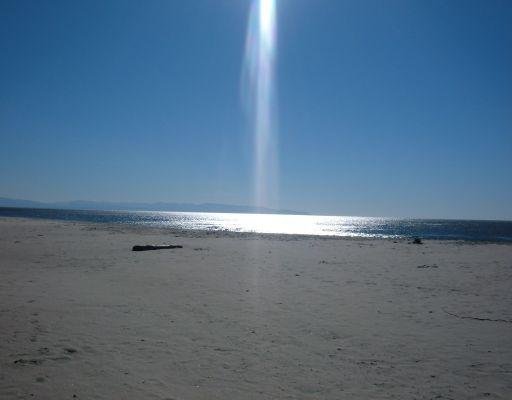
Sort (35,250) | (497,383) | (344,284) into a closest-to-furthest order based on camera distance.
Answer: (497,383) < (344,284) < (35,250)

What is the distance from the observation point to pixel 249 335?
9.42m

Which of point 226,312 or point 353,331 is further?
point 226,312

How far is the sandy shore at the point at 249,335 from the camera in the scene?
676 centimetres

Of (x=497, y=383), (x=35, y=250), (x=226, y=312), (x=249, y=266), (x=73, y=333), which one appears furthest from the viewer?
(x=35, y=250)

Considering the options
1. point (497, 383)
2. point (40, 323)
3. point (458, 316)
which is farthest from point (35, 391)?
point (458, 316)

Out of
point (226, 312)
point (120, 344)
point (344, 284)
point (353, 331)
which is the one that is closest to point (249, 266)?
point (344, 284)

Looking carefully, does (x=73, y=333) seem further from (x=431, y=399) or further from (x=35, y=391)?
(x=431, y=399)

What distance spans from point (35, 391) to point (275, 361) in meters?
4.39

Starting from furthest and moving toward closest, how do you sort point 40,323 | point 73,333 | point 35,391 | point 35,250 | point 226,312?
point 35,250 < point 226,312 < point 40,323 < point 73,333 < point 35,391

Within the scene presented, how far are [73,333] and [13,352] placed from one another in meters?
1.41

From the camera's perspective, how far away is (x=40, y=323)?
9.63m

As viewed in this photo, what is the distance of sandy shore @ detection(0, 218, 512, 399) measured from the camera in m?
6.76

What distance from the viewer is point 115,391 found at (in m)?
6.37

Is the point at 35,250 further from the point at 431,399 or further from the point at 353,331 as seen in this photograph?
the point at 431,399
